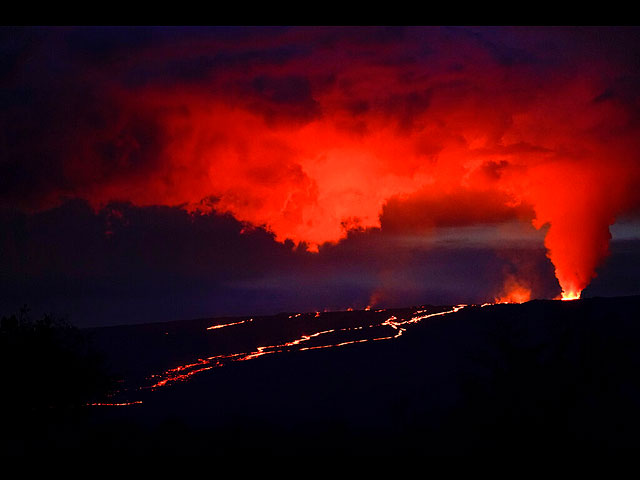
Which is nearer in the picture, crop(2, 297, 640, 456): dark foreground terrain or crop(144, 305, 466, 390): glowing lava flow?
crop(2, 297, 640, 456): dark foreground terrain

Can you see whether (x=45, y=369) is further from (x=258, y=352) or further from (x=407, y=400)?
(x=258, y=352)

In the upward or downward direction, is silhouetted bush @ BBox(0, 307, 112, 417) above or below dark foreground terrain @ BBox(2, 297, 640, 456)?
above

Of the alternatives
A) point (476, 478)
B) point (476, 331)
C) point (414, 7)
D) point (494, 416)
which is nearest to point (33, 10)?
point (414, 7)

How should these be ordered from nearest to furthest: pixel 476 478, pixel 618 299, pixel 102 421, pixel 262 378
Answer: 1. pixel 476 478
2. pixel 102 421
3. pixel 262 378
4. pixel 618 299

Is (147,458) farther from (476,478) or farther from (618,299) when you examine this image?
(618,299)

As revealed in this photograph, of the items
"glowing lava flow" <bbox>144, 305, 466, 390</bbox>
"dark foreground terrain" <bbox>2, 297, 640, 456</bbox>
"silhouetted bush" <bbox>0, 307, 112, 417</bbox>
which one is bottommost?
"dark foreground terrain" <bbox>2, 297, 640, 456</bbox>

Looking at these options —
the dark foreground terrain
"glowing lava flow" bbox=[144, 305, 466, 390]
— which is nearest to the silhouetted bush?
the dark foreground terrain

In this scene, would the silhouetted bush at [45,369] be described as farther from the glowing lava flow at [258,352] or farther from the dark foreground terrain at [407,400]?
the glowing lava flow at [258,352]

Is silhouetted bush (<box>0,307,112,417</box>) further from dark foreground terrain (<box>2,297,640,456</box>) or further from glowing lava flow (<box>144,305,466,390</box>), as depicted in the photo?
glowing lava flow (<box>144,305,466,390</box>)
